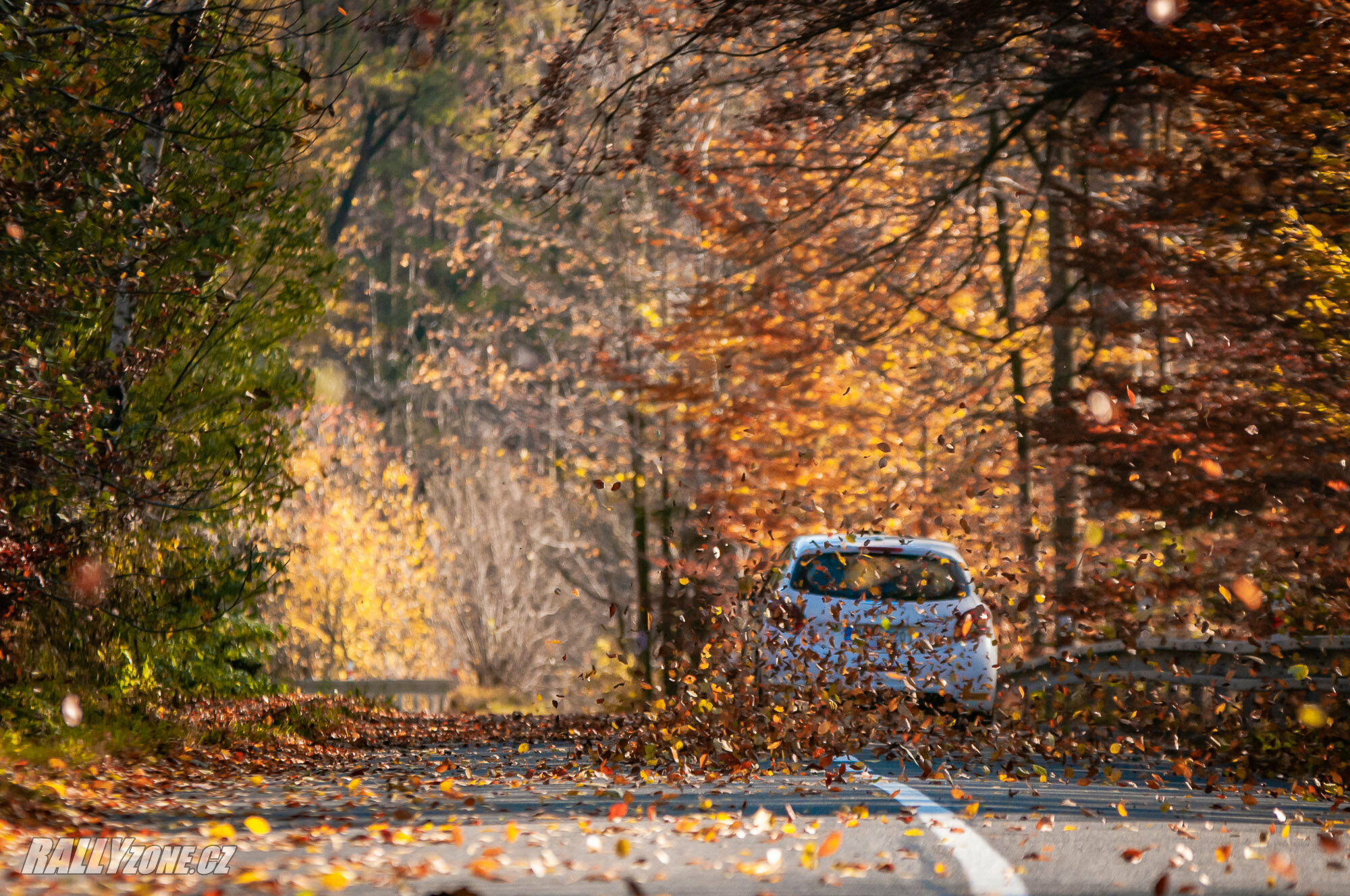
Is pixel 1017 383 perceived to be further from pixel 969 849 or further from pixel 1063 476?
pixel 969 849

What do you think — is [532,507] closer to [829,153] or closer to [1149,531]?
[829,153]

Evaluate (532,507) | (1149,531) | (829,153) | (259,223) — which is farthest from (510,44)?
(1149,531)

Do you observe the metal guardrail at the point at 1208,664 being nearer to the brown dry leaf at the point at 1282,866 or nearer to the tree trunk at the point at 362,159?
the brown dry leaf at the point at 1282,866

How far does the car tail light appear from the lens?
497 inches

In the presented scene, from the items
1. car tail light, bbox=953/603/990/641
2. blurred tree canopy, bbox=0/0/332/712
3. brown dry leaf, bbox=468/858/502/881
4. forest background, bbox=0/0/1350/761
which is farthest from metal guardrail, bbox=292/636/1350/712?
blurred tree canopy, bbox=0/0/332/712

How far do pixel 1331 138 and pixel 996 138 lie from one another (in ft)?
25.2

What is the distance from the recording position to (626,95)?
14.9 meters

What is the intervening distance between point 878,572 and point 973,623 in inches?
38.0

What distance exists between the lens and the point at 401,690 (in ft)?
78.4

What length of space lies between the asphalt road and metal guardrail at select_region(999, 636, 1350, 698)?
5.36ft

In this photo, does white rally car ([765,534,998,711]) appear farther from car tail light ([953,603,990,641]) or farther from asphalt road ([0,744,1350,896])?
asphalt road ([0,744,1350,896])

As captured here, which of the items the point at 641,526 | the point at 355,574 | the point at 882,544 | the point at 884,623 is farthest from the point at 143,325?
the point at 355,574

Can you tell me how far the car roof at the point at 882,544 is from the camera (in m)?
13.0

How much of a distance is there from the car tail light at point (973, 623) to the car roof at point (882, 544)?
1.94 feet
